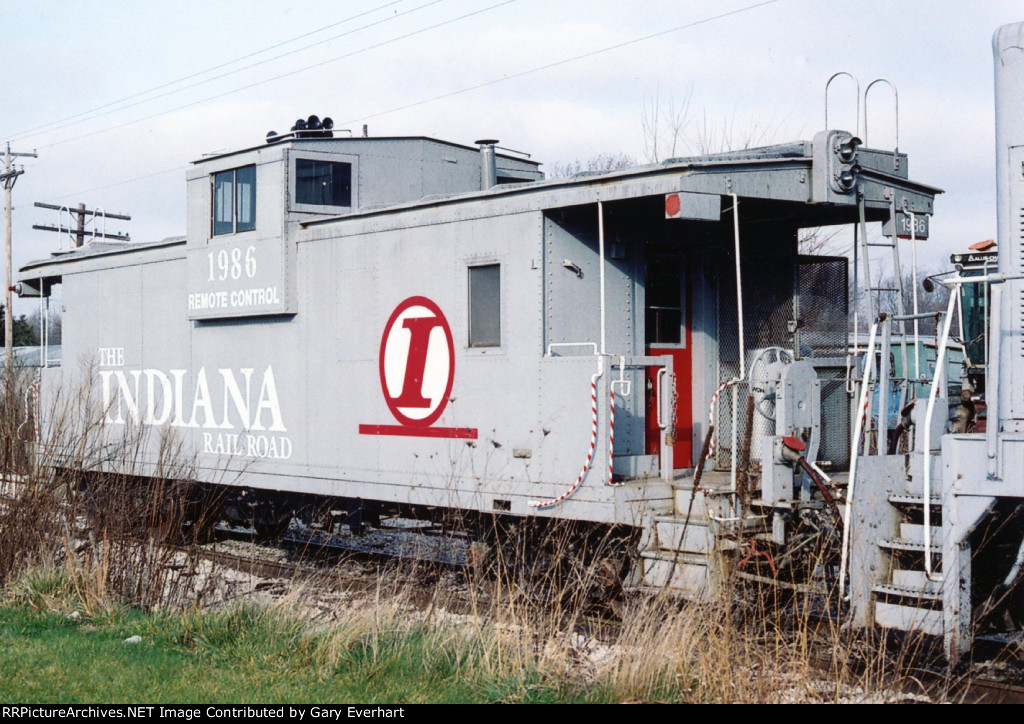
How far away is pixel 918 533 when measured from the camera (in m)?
6.64

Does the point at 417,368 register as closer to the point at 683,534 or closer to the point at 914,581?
the point at 683,534

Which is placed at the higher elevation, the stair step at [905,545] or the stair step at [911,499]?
the stair step at [911,499]

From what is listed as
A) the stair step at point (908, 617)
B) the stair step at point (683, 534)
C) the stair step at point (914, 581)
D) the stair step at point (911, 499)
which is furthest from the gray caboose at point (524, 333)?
the stair step at point (908, 617)

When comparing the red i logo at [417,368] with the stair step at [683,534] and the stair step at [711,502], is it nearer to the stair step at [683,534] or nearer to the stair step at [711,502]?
the stair step at [683,534]

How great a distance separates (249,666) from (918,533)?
4.06 meters

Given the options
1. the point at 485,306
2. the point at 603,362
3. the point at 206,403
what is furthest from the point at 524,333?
the point at 206,403

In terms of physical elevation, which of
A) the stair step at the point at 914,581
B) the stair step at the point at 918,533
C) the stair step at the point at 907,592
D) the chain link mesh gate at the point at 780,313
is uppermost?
the chain link mesh gate at the point at 780,313

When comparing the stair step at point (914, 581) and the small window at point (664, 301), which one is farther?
the small window at point (664, 301)

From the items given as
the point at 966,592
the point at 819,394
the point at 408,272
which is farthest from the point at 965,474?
the point at 408,272

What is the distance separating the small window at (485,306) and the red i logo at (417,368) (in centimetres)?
26

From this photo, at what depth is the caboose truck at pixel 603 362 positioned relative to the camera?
21.8 feet

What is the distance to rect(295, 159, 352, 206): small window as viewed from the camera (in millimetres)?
10812

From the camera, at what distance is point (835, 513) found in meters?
7.26
